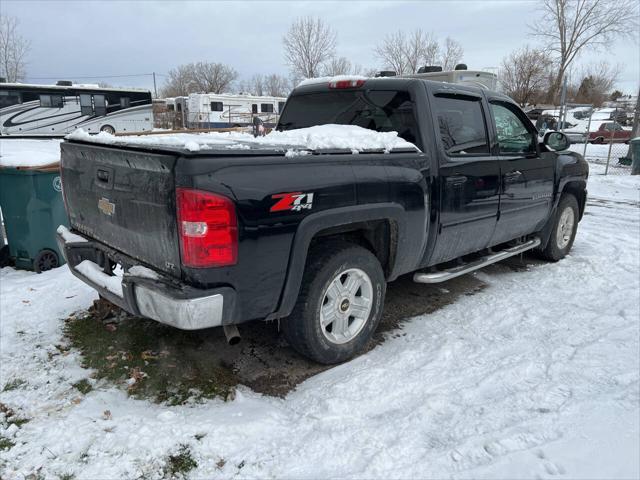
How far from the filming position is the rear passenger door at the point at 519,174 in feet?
14.8

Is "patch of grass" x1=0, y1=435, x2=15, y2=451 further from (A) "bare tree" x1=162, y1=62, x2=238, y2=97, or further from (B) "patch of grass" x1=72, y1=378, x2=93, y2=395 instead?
(A) "bare tree" x1=162, y1=62, x2=238, y2=97

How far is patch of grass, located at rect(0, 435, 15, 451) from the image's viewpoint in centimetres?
245

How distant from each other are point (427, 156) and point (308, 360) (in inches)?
67.6

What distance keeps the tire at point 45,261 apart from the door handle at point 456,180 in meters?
4.23

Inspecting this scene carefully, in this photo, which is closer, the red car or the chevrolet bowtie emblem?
the chevrolet bowtie emblem

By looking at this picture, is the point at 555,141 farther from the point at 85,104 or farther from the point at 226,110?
the point at 226,110

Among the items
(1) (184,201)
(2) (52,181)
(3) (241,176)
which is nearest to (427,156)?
(3) (241,176)

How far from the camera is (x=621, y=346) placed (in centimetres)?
357

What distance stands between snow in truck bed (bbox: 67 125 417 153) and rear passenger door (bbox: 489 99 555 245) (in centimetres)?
144

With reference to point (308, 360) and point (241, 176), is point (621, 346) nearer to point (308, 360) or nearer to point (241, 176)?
point (308, 360)

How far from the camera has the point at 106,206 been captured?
10.1 ft

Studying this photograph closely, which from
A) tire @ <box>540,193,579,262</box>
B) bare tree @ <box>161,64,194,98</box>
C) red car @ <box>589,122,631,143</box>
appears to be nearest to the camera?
tire @ <box>540,193,579,262</box>

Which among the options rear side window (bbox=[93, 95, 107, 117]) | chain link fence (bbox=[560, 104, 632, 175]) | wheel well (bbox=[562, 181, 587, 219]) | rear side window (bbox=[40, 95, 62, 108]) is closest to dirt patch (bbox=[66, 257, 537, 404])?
wheel well (bbox=[562, 181, 587, 219])

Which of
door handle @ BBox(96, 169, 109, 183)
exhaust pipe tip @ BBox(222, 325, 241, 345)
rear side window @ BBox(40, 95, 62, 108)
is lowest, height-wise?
exhaust pipe tip @ BBox(222, 325, 241, 345)
